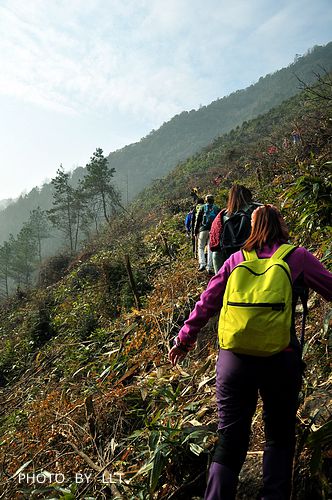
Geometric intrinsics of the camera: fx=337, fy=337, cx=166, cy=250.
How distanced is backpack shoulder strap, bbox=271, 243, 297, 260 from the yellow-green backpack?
3 cm

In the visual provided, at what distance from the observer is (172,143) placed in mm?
94562

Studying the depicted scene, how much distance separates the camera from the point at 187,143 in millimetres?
90125

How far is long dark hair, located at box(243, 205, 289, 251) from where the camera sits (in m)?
1.90

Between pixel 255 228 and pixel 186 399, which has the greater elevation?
pixel 255 228

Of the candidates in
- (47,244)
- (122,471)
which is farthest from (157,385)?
(47,244)

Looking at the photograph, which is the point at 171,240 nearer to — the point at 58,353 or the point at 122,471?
the point at 58,353

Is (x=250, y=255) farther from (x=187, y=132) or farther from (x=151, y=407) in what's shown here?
(x=187, y=132)

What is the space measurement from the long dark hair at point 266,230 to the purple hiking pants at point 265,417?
595mm

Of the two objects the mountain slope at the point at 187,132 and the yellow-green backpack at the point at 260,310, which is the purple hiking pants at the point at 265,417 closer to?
the yellow-green backpack at the point at 260,310

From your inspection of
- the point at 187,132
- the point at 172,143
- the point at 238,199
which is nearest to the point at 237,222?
the point at 238,199

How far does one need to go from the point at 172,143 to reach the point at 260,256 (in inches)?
3836

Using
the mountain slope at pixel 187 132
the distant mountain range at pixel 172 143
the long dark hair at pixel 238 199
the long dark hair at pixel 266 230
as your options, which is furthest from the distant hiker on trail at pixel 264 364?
the distant mountain range at pixel 172 143

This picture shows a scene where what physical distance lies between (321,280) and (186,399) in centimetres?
214

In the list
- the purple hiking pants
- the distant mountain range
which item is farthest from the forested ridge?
the distant mountain range
